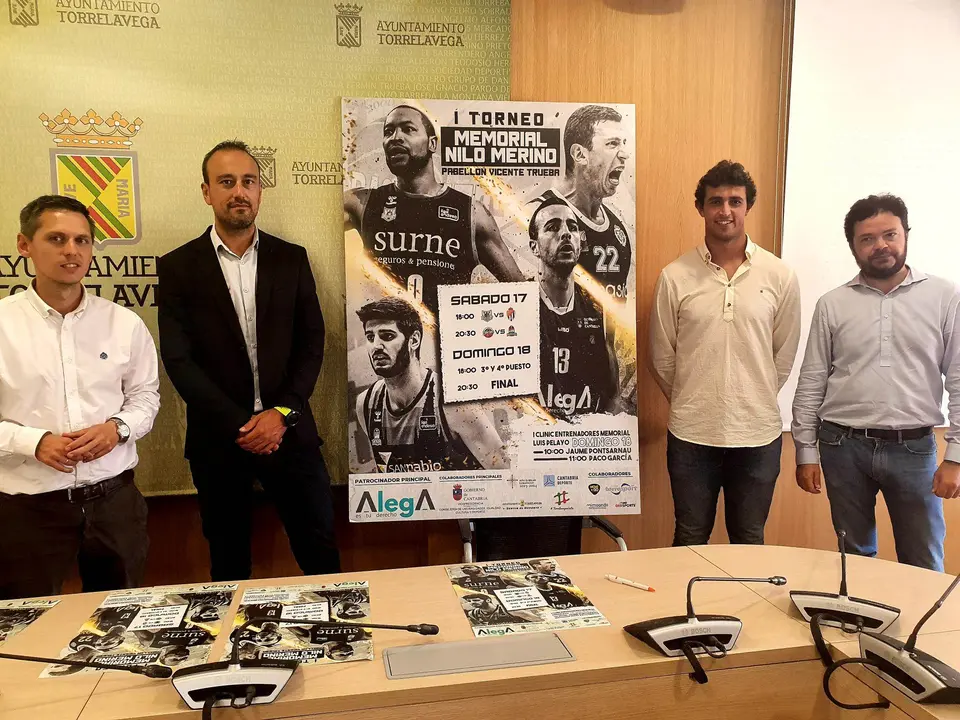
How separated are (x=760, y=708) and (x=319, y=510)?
1765mm

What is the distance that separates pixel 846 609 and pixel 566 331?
157 cm

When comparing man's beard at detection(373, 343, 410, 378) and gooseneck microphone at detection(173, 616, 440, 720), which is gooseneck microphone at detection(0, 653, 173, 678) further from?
man's beard at detection(373, 343, 410, 378)

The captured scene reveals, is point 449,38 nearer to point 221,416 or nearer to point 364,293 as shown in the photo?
point 364,293

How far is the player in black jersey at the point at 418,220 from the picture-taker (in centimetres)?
258

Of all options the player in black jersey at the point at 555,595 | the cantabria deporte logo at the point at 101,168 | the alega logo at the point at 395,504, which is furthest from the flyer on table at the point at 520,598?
the cantabria deporte logo at the point at 101,168

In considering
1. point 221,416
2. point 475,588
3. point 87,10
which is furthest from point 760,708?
point 87,10

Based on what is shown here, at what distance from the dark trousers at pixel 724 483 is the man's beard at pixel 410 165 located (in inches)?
58.8

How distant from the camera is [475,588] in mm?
1490

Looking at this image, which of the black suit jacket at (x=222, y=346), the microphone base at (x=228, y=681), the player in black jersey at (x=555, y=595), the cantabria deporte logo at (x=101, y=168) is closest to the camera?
the microphone base at (x=228, y=681)

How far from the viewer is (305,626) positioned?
1304 mm

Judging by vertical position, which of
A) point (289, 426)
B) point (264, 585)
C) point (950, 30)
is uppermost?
point (950, 30)

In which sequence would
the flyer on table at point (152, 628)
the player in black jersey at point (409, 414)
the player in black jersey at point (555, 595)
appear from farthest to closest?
the player in black jersey at point (409, 414) → the player in black jersey at point (555, 595) → the flyer on table at point (152, 628)

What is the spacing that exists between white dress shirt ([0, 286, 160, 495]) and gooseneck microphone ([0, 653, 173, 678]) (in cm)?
93

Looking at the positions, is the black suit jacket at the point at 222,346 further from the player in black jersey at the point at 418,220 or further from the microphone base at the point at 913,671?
the microphone base at the point at 913,671
